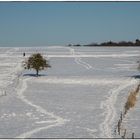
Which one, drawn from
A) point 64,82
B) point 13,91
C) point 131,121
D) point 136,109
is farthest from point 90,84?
point 131,121

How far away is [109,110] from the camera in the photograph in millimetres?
23422

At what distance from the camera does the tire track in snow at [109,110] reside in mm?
18344

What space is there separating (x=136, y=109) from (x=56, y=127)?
621 centimetres

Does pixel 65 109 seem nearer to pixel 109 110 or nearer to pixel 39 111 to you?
pixel 39 111

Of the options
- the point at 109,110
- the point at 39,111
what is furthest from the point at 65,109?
the point at 109,110

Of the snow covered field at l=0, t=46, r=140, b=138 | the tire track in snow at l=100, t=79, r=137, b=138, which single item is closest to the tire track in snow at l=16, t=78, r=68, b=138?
the snow covered field at l=0, t=46, r=140, b=138

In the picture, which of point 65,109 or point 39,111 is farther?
point 65,109

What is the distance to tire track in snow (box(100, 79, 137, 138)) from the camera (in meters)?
18.3

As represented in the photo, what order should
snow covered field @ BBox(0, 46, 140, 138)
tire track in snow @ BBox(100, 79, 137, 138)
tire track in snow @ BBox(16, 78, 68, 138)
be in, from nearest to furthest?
tire track in snow @ BBox(16, 78, 68, 138), tire track in snow @ BBox(100, 79, 137, 138), snow covered field @ BBox(0, 46, 140, 138)

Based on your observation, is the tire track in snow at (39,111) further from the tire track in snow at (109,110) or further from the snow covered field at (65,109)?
the tire track in snow at (109,110)

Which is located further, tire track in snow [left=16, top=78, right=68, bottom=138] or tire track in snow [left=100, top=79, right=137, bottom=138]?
tire track in snow [left=100, top=79, right=137, bottom=138]

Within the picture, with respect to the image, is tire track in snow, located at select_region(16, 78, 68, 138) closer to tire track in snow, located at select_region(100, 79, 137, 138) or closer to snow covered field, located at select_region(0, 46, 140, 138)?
snow covered field, located at select_region(0, 46, 140, 138)

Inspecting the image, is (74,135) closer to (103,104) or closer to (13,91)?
(103,104)

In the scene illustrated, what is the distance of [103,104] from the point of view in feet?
83.8
